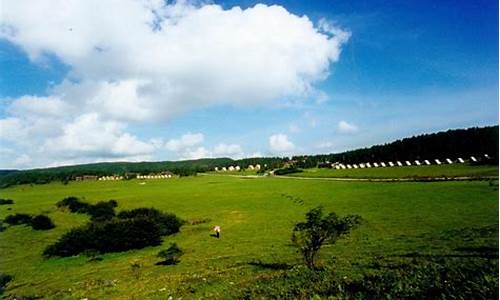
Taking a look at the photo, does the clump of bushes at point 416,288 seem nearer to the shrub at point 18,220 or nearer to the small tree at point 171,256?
the small tree at point 171,256

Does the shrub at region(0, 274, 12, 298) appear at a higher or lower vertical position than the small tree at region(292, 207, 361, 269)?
lower

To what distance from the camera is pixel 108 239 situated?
130 feet

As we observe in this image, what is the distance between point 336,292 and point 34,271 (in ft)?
A: 95.7

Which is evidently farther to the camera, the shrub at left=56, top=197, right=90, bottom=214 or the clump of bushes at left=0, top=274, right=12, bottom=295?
the shrub at left=56, top=197, right=90, bottom=214

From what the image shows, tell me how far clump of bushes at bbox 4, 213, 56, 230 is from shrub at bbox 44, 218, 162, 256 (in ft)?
56.7

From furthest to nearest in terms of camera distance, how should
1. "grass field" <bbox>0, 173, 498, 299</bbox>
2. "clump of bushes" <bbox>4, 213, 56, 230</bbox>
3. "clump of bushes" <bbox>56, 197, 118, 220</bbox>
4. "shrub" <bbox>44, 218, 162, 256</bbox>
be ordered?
"clump of bushes" <bbox>56, 197, 118, 220</bbox>, "clump of bushes" <bbox>4, 213, 56, 230</bbox>, "shrub" <bbox>44, 218, 162, 256</bbox>, "grass field" <bbox>0, 173, 498, 299</bbox>

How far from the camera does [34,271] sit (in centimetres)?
3162

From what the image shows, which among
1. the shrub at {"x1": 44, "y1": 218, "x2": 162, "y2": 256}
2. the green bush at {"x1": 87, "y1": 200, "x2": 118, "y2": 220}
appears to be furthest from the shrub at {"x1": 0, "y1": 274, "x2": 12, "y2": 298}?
the green bush at {"x1": 87, "y1": 200, "x2": 118, "y2": 220}

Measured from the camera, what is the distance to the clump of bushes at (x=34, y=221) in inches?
2196

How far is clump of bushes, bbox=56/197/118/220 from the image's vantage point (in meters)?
65.2

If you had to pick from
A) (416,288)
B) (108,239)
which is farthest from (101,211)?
(416,288)

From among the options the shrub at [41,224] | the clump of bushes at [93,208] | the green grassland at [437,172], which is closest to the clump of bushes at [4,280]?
the shrub at [41,224]

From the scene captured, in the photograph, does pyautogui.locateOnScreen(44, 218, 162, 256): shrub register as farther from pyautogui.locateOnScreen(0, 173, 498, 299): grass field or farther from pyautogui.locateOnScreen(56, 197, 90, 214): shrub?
pyautogui.locateOnScreen(56, 197, 90, 214): shrub

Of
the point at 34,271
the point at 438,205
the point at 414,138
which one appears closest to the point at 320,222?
the point at 34,271
